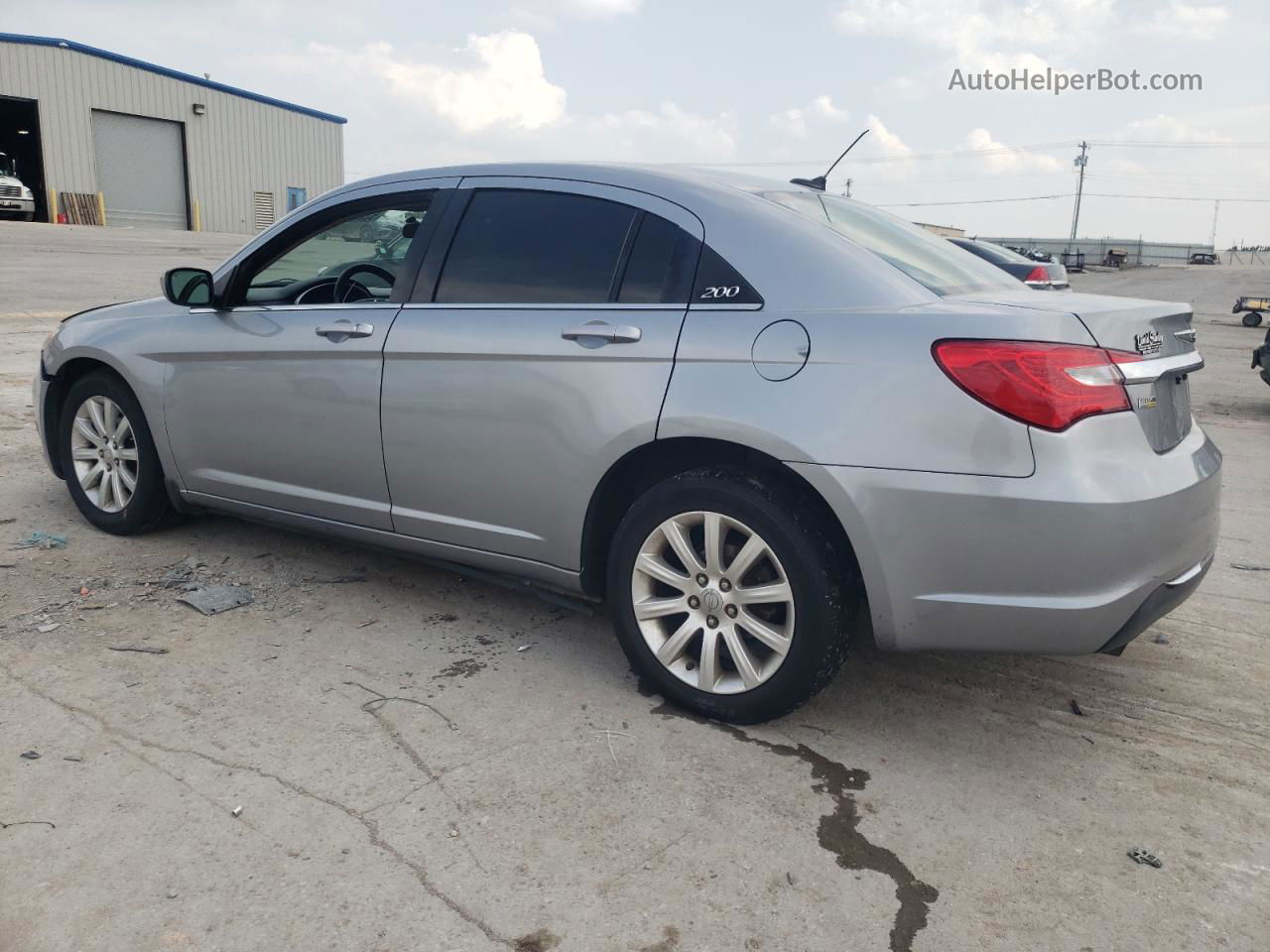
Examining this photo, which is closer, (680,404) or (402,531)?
(680,404)

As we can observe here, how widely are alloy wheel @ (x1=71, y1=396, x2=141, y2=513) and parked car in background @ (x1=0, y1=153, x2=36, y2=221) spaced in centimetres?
2896

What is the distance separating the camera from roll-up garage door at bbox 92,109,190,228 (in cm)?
3341

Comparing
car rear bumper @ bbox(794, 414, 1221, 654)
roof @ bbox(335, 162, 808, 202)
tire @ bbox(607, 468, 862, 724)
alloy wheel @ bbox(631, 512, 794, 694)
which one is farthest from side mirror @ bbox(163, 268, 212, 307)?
car rear bumper @ bbox(794, 414, 1221, 654)

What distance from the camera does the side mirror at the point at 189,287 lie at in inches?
171

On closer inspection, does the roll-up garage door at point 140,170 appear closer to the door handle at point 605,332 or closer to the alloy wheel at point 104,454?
the alloy wheel at point 104,454

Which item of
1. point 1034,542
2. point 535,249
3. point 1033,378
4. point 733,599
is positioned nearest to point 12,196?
point 535,249

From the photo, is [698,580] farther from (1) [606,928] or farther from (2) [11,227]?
(2) [11,227]

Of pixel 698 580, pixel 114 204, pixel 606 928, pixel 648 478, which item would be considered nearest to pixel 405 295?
pixel 648 478

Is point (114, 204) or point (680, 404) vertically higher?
point (114, 204)

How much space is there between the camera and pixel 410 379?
3.62 metres

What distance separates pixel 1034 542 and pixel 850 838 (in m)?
0.89


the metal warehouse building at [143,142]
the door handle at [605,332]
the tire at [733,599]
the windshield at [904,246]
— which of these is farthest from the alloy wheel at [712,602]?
the metal warehouse building at [143,142]

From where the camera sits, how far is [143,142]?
34.3m

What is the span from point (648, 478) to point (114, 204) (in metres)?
36.3
